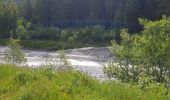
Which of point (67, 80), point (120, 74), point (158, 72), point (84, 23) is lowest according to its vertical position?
point (84, 23)

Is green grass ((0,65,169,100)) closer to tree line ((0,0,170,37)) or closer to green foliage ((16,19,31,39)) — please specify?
green foliage ((16,19,31,39))

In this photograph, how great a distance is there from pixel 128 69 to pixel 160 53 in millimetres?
3880

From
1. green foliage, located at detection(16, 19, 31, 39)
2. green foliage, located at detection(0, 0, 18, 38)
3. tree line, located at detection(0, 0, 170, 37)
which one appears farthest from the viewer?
tree line, located at detection(0, 0, 170, 37)

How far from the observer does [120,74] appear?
29.4m

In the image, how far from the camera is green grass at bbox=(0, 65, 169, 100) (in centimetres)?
847

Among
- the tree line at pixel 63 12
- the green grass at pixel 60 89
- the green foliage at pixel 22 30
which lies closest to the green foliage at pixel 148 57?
the green grass at pixel 60 89

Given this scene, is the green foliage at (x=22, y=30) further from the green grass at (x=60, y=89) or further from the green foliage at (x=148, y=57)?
the green grass at (x=60, y=89)

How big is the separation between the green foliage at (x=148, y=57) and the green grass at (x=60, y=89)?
1361 cm

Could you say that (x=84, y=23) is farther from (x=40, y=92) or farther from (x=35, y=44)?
(x=40, y=92)

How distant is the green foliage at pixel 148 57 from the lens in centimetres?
2544

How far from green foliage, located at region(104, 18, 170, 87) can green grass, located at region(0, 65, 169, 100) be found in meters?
13.6

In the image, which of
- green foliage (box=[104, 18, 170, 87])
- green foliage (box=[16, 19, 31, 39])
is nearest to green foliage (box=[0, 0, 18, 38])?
green foliage (box=[16, 19, 31, 39])

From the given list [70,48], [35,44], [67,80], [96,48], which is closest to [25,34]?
[35,44]

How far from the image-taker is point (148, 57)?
26500 millimetres
